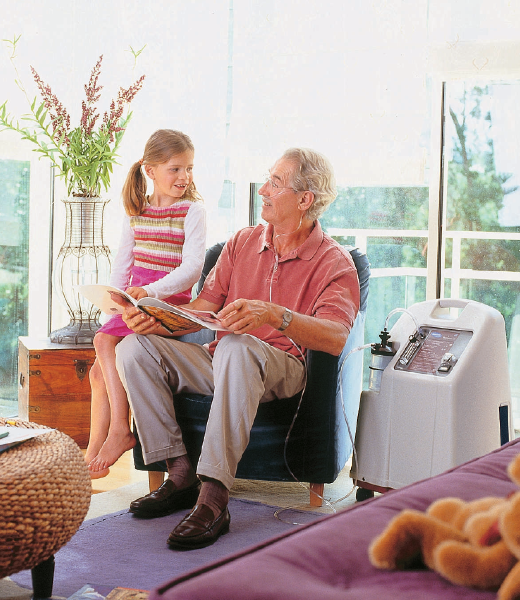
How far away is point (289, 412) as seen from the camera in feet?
7.79

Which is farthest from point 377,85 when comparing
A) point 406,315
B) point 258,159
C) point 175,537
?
point 175,537

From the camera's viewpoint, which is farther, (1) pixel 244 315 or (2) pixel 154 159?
(2) pixel 154 159

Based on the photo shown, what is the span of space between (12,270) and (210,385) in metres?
1.82

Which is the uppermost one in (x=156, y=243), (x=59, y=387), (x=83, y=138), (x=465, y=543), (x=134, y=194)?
(x=83, y=138)

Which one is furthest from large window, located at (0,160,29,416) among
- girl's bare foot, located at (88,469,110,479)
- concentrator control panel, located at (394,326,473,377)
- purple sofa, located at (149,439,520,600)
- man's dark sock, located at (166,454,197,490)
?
purple sofa, located at (149,439,520,600)

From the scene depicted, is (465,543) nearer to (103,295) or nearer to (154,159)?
(103,295)

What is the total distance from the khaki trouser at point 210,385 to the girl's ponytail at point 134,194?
2.09 feet

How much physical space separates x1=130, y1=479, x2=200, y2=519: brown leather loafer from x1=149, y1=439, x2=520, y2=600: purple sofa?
52.6 inches

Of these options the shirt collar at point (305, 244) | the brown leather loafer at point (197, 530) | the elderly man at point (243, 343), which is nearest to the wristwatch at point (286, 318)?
the elderly man at point (243, 343)

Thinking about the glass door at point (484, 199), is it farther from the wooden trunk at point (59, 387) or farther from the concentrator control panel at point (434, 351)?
the wooden trunk at point (59, 387)

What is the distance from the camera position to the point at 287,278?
2.52 meters

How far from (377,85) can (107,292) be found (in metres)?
1.54

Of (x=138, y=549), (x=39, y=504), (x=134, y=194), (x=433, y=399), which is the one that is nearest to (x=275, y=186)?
(x=134, y=194)

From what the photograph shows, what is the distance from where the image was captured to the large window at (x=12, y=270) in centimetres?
382
